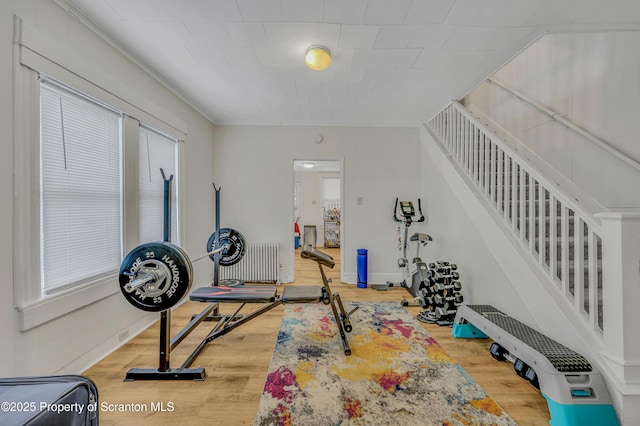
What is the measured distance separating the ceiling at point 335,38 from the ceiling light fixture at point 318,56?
0.18 feet

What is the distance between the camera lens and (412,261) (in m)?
3.95

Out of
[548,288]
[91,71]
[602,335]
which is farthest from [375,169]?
[91,71]

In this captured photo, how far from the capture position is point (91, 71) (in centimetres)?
200

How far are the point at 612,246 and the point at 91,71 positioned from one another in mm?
3675

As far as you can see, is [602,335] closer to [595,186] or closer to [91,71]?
[595,186]

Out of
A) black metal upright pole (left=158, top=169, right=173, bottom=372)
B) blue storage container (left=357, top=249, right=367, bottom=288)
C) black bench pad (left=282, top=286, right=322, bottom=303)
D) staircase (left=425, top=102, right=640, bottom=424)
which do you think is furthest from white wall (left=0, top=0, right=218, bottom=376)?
staircase (left=425, top=102, right=640, bottom=424)

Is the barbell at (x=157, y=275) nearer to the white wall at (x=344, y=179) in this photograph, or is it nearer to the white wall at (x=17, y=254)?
the white wall at (x=17, y=254)

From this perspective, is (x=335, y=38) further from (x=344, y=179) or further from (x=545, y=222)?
(x=545, y=222)

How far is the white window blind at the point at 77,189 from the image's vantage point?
175 cm

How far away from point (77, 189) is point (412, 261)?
12.7 feet

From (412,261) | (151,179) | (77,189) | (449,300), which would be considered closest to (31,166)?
(77,189)

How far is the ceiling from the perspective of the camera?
1.80 meters

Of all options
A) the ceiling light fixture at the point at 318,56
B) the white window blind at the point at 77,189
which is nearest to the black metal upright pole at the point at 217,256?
the white window blind at the point at 77,189

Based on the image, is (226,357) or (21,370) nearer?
(21,370)
